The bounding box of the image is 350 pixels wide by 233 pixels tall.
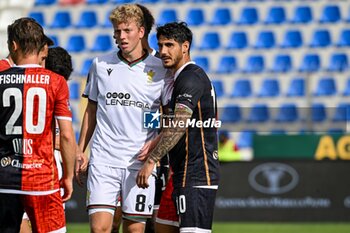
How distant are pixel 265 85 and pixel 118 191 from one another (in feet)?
41.7

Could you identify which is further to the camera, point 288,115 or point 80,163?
point 288,115

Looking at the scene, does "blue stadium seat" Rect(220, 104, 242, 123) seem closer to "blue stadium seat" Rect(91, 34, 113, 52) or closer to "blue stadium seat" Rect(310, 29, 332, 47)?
"blue stadium seat" Rect(310, 29, 332, 47)

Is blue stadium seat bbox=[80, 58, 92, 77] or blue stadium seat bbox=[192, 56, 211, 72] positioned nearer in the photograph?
blue stadium seat bbox=[192, 56, 211, 72]

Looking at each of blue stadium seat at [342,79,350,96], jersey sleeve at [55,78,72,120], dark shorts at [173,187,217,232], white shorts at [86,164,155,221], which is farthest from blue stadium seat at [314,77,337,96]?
→ jersey sleeve at [55,78,72,120]

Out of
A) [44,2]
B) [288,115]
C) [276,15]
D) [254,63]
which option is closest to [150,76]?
[288,115]

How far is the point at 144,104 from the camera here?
7305 millimetres

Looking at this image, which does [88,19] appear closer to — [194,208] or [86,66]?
[86,66]

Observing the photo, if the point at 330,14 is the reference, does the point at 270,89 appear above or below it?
below

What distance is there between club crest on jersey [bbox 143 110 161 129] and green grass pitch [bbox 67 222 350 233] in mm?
6847

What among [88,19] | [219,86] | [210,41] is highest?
[88,19]

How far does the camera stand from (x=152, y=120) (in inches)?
289

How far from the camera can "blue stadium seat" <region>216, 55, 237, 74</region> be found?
2005 cm

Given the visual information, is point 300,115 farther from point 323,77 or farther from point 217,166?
point 217,166

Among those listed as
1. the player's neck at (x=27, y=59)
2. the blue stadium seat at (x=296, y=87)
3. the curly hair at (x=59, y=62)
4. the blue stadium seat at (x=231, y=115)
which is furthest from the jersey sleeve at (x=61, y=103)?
the blue stadium seat at (x=296, y=87)
